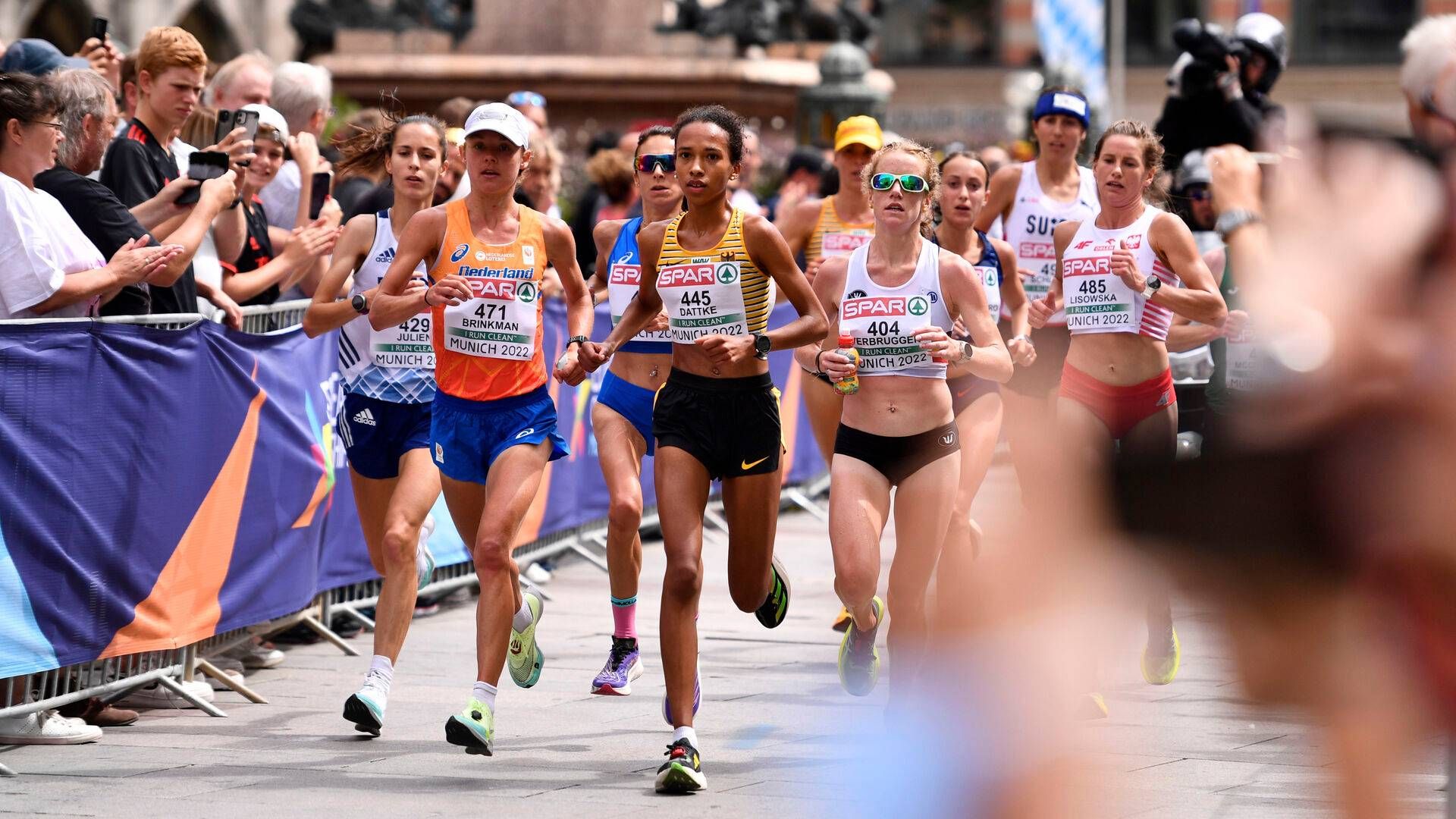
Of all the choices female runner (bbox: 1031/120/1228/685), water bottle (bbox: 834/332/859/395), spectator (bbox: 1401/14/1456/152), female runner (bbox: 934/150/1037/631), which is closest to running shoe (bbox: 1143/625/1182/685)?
female runner (bbox: 1031/120/1228/685)

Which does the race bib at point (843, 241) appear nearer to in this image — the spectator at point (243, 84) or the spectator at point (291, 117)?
the spectator at point (291, 117)

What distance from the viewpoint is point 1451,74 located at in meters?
3.56

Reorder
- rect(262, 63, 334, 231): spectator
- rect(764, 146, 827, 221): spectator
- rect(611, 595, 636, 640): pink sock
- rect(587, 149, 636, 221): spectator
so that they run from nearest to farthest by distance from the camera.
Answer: rect(611, 595, 636, 640): pink sock < rect(262, 63, 334, 231): spectator < rect(587, 149, 636, 221): spectator < rect(764, 146, 827, 221): spectator

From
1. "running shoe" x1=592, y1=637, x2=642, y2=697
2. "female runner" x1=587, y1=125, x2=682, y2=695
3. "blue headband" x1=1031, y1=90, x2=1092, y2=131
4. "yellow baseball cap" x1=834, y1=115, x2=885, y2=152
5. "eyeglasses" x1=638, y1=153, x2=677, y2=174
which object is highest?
"blue headband" x1=1031, y1=90, x2=1092, y2=131

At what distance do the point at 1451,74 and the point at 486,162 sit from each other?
4.32 m

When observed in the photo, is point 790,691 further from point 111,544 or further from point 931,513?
point 111,544

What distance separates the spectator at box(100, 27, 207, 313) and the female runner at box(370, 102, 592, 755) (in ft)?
4.81

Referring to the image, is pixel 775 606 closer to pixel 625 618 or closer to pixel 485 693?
pixel 625 618

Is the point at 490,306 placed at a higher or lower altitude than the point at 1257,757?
higher

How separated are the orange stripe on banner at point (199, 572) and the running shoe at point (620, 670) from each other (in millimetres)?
1500

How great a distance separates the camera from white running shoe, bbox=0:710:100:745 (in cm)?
701

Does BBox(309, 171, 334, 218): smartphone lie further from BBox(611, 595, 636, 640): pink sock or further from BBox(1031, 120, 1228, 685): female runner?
BBox(1031, 120, 1228, 685): female runner

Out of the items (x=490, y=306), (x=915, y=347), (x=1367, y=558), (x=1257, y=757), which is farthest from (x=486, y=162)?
(x=1367, y=558)

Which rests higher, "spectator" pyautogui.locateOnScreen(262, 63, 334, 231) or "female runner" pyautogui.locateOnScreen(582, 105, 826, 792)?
"spectator" pyautogui.locateOnScreen(262, 63, 334, 231)
